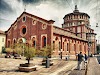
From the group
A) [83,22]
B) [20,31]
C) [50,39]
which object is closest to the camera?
[50,39]

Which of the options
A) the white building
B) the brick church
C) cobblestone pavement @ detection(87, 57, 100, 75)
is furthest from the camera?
the white building

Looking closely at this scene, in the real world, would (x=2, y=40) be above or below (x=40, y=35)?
below

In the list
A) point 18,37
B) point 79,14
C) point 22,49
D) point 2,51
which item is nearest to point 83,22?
point 79,14

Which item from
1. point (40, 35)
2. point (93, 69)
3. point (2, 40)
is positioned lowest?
point (93, 69)

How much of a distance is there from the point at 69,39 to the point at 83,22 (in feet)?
62.6

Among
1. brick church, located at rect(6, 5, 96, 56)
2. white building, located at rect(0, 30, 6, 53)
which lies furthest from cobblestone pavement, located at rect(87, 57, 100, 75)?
white building, located at rect(0, 30, 6, 53)

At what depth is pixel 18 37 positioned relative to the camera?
37844 millimetres

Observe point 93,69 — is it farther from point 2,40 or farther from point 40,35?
point 2,40

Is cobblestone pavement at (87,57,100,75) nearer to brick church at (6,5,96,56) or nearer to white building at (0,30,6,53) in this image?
brick church at (6,5,96,56)

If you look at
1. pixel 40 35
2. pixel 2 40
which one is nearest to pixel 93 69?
pixel 40 35

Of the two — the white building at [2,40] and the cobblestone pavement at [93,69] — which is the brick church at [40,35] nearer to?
the white building at [2,40]

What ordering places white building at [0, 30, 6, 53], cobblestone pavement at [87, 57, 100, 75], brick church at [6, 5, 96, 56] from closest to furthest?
cobblestone pavement at [87, 57, 100, 75] → brick church at [6, 5, 96, 56] → white building at [0, 30, 6, 53]

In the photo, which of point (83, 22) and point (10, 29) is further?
point (83, 22)

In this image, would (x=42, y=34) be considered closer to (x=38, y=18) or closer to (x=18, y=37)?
(x=38, y=18)
